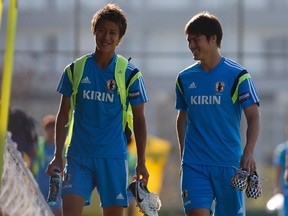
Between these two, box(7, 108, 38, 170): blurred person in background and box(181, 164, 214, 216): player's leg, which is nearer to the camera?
box(181, 164, 214, 216): player's leg

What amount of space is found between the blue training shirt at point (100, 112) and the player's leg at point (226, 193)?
0.82m

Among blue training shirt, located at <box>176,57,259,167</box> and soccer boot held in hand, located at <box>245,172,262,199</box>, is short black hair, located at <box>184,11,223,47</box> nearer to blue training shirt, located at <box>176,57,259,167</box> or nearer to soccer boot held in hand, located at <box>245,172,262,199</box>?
blue training shirt, located at <box>176,57,259,167</box>

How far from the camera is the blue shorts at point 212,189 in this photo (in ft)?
30.4

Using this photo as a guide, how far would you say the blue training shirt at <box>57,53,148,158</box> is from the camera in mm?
9352

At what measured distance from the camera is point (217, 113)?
9.33 meters

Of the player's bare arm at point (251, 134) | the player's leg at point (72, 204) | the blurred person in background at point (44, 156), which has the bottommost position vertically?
the blurred person in background at point (44, 156)

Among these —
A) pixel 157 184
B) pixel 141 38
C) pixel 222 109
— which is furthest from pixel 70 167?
pixel 141 38

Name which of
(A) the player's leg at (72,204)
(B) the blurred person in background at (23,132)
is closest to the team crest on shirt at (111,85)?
(A) the player's leg at (72,204)

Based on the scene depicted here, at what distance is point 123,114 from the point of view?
946 cm

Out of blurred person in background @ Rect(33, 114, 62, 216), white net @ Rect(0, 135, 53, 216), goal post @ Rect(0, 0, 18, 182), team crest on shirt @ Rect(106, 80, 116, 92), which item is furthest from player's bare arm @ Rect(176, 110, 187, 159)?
blurred person in background @ Rect(33, 114, 62, 216)

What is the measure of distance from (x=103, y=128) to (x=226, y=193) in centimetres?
116

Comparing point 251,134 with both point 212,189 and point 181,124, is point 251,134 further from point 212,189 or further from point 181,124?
point 181,124

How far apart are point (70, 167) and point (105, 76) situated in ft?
2.69

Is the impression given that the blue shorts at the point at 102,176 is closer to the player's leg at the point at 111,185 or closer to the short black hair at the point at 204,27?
the player's leg at the point at 111,185
